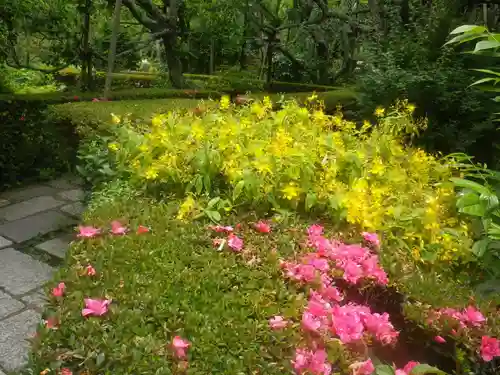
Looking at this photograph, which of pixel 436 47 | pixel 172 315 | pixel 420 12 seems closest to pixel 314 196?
pixel 172 315

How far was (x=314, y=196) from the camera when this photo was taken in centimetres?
223

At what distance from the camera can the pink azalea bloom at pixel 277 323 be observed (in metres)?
1.44

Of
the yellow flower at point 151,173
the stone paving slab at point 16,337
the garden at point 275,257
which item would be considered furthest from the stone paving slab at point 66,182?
the yellow flower at point 151,173

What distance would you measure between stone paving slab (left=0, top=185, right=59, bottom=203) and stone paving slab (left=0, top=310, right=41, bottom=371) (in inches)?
91.0

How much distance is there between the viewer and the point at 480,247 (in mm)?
2023

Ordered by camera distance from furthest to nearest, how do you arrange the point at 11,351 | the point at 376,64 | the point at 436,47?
the point at 376,64 < the point at 436,47 < the point at 11,351

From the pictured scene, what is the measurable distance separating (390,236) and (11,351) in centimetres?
205

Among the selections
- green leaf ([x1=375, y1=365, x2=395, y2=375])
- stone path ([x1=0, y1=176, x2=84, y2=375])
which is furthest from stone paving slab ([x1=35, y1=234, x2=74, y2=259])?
green leaf ([x1=375, y1=365, x2=395, y2=375])

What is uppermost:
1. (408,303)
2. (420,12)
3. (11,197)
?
(420,12)

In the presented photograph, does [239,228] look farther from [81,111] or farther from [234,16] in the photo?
[234,16]

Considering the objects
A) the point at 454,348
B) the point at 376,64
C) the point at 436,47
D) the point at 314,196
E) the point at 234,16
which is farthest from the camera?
the point at 234,16

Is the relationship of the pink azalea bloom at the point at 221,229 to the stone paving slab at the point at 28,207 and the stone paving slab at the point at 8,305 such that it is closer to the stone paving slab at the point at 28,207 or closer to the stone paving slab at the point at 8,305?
the stone paving slab at the point at 8,305

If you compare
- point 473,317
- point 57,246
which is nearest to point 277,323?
point 473,317

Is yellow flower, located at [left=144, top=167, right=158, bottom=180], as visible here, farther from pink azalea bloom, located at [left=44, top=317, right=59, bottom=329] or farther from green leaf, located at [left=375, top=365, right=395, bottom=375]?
green leaf, located at [left=375, top=365, right=395, bottom=375]
